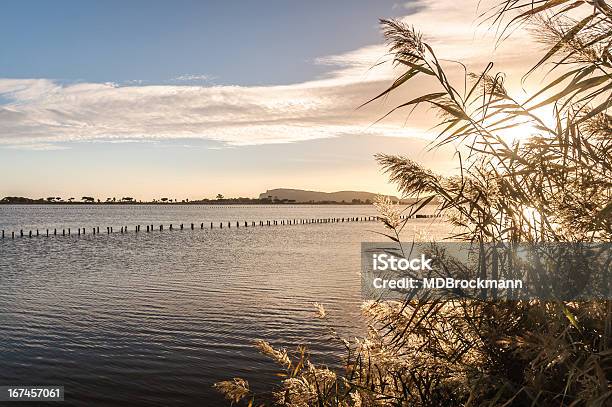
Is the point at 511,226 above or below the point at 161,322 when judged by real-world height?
above

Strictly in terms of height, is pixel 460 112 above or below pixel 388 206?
above

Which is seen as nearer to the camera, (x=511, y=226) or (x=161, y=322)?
(x=511, y=226)

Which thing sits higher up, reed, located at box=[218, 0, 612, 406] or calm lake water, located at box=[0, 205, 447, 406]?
reed, located at box=[218, 0, 612, 406]

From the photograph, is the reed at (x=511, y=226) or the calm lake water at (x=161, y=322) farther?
the calm lake water at (x=161, y=322)

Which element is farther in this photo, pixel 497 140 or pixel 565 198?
pixel 565 198

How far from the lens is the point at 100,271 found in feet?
132

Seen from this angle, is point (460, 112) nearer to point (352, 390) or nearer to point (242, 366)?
point (352, 390)

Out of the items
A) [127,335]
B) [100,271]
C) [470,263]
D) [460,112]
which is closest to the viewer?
[460,112]

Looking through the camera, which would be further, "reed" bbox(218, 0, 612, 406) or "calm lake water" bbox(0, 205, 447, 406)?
"calm lake water" bbox(0, 205, 447, 406)

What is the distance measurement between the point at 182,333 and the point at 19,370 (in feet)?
18.9

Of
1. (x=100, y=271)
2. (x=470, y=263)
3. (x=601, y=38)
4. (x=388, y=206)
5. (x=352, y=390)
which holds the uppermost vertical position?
(x=601, y=38)

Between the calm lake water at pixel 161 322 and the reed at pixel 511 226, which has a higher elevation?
the reed at pixel 511 226

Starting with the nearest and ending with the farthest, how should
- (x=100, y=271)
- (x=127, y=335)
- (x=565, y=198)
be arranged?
(x=565, y=198)
(x=127, y=335)
(x=100, y=271)

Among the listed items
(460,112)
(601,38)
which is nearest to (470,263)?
(460,112)
